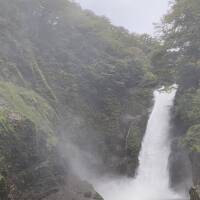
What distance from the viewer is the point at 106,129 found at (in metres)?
21.3

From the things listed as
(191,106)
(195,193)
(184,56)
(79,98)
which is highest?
(184,56)

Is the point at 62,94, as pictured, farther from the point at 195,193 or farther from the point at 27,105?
the point at 195,193

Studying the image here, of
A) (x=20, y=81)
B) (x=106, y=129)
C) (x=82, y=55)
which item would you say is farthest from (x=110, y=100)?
(x=20, y=81)

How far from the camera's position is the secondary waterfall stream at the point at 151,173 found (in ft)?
59.0

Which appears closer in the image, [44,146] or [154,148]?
[44,146]

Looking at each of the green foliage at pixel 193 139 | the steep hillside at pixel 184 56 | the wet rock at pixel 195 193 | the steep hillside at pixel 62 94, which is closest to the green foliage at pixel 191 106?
the steep hillside at pixel 184 56

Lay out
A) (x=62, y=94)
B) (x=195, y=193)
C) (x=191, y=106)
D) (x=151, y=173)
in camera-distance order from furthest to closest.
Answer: (x=62, y=94) → (x=151, y=173) → (x=191, y=106) → (x=195, y=193)

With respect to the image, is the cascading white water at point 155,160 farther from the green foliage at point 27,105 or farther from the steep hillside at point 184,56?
the green foliage at point 27,105

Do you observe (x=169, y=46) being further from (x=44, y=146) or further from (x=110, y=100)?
(x=44, y=146)

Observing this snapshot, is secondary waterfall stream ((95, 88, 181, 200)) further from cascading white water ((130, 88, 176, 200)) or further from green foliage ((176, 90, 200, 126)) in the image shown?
green foliage ((176, 90, 200, 126))

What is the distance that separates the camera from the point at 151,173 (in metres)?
19.4

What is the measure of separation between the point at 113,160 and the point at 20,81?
8.14m

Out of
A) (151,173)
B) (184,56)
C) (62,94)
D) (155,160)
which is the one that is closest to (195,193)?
(151,173)

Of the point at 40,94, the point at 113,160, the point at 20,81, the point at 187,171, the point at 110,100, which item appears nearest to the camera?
the point at 20,81
